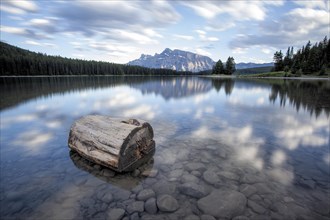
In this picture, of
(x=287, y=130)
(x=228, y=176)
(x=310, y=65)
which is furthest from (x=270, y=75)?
(x=228, y=176)

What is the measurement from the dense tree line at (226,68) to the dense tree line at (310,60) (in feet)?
110

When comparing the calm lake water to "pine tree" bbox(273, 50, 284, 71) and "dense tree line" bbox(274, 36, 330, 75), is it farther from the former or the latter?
"pine tree" bbox(273, 50, 284, 71)

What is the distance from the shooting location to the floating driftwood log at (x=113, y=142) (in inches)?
291

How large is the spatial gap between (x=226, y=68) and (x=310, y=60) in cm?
5128

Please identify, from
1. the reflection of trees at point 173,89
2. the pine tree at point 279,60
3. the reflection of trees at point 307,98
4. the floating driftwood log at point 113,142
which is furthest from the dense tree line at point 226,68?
the floating driftwood log at point 113,142

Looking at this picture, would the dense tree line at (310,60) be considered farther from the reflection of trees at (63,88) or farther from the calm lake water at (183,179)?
the calm lake water at (183,179)

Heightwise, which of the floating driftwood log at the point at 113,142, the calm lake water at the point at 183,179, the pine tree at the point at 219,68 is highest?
the pine tree at the point at 219,68

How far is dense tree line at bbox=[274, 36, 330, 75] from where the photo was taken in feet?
370

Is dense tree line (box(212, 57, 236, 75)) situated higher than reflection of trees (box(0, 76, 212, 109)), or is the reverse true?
dense tree line (box(212, 57, 236, 75))

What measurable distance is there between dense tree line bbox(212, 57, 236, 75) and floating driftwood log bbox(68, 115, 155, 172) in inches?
5659

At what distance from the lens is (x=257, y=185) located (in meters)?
6.49

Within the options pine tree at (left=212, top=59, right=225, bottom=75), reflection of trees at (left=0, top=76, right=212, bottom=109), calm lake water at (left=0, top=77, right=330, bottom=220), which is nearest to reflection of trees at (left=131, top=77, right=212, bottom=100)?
reflection of trees at (left=0, top=76, right=212, bottom=109)

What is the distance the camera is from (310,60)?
113m

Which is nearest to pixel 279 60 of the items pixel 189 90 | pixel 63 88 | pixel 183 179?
pixel 189 90
